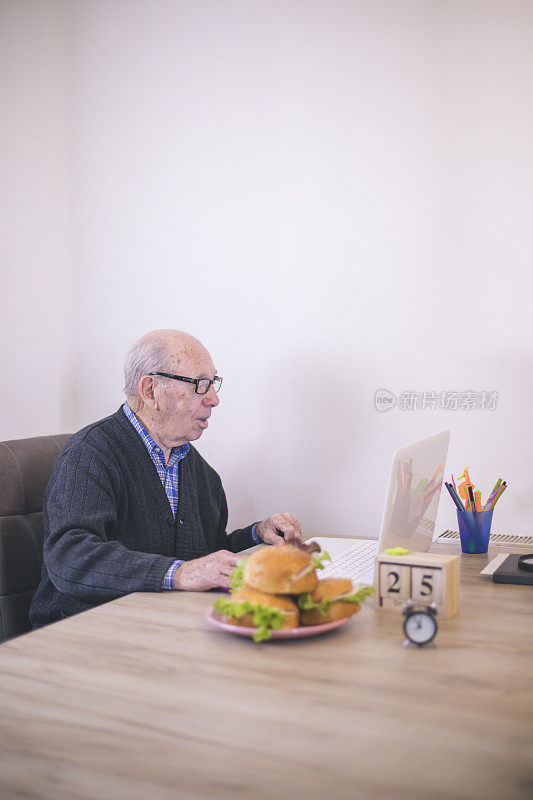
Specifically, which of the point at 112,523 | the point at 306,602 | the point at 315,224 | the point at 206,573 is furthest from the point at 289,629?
the point at 315,224

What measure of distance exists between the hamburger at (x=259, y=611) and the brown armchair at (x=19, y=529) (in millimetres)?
803

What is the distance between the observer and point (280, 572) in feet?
3.55

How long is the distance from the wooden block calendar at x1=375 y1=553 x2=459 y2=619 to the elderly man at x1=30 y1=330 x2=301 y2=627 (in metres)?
0.30

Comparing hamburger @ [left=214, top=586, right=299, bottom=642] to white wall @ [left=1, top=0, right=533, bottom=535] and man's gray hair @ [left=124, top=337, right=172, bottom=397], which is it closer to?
man's gray hair @ [left=124, top=337, right=172, bottom=397]

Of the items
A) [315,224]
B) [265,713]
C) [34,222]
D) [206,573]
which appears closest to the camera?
[265,713]

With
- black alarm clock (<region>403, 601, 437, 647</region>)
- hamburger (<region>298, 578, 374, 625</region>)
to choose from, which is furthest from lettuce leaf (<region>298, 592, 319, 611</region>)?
black alarm clock (<region>403, 601, 437, 647</region>)

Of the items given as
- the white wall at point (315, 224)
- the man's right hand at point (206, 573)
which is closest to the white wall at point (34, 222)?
the white wall at point (315, 224)

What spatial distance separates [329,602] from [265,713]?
0.28 m

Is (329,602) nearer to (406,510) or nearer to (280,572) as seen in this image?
(280,572)

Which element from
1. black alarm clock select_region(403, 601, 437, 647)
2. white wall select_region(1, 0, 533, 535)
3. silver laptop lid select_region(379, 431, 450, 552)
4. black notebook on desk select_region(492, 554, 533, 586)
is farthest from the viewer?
white wall select_region(1, 0, 533, 535)

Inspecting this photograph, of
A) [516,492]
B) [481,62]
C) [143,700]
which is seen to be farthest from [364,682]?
[481,62]

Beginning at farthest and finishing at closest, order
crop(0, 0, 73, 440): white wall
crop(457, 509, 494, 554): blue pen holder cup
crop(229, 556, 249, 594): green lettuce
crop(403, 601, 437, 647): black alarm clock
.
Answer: crop(0, 0, 73, 440): white wall
crop(457, 509, 494, 554): blue pen holder cup
crop(229, 556, 249, 594): green lettuce
crop(403, 601, 437, 647): black alarm clock

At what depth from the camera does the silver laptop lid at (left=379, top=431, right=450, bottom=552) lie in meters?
1.30

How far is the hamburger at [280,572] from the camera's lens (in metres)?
1.08
